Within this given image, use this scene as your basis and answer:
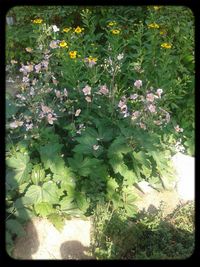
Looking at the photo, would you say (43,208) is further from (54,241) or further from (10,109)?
(10,109)

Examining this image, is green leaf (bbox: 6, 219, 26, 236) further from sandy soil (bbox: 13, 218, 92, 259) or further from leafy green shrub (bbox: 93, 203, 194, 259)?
Answer: leafy green shrub (bbox: 93, 203, 194, 259)

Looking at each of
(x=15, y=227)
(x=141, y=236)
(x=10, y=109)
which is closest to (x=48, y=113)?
(x=10, y=109)

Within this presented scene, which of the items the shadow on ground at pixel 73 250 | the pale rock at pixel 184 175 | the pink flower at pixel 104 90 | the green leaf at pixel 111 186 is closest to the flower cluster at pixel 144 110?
the pink flower at pixel 104 90

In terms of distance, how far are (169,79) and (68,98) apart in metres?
1.10

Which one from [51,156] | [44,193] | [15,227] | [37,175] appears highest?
[51,156]

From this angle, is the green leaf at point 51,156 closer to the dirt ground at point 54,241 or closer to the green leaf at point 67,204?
the green leaf at point 67,204

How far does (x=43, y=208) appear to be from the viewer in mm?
2844

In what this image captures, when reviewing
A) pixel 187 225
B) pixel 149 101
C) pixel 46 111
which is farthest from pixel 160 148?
pixel 46 111

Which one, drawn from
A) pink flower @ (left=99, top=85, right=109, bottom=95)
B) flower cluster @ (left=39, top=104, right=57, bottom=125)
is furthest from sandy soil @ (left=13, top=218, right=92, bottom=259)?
pink flower @ (left=99, top=85, right=109, bottom=95)

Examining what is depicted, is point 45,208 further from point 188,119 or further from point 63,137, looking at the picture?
point 188,119

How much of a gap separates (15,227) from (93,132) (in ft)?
3.42

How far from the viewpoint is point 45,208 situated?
284cm

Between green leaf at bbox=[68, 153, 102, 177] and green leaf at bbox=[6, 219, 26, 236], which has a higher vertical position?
green leaf at bbox=[68, 153, 102, 177]

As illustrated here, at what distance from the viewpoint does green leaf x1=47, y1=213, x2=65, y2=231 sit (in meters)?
2.86
